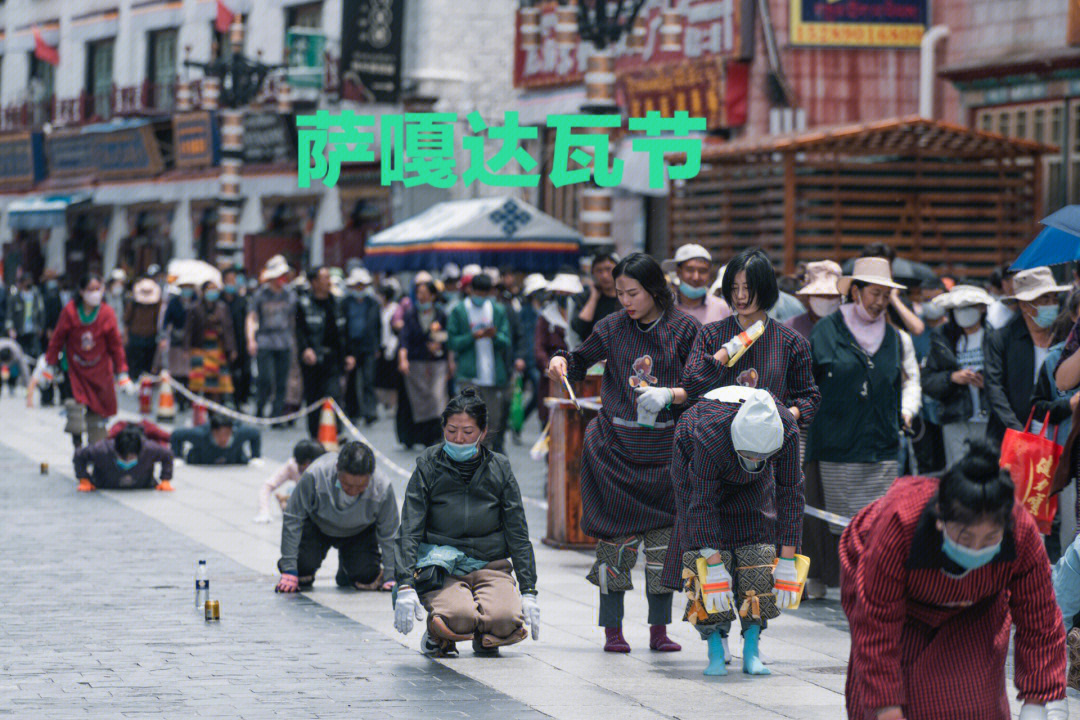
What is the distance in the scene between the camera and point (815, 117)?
22.3m

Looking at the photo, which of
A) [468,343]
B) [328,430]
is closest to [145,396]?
[328,430]

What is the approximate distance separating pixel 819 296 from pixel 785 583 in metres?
2.70

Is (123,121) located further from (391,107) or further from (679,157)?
(679,157)

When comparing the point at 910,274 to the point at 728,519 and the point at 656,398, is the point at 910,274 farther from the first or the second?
the point at 728,519

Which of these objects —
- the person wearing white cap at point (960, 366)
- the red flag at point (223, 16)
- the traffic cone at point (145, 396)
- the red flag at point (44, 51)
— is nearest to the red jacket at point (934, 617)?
the person wearing white cap at point (960, 366)

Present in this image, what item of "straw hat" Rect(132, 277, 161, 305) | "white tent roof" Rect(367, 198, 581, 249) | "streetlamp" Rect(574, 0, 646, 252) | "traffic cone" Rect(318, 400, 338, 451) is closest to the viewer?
"traffic cone" Rect(318, 400, 338, 451)

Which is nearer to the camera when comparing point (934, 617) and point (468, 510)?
point (934, 617)

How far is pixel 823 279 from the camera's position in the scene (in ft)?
33.0

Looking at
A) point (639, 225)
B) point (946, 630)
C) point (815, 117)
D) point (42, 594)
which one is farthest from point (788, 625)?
point (639, 225)

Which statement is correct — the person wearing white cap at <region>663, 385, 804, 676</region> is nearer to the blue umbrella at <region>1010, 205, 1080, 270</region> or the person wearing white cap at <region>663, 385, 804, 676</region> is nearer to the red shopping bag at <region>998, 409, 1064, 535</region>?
the red shopping bag at <region>998, 409, 1064, 535</region>

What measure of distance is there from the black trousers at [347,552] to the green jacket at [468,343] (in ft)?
19.8

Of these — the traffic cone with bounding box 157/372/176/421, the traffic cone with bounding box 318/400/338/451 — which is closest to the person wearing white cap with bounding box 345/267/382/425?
the traffic cone with bounding box 157/372/176/421

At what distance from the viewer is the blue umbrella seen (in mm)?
9594

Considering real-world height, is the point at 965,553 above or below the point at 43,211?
below
